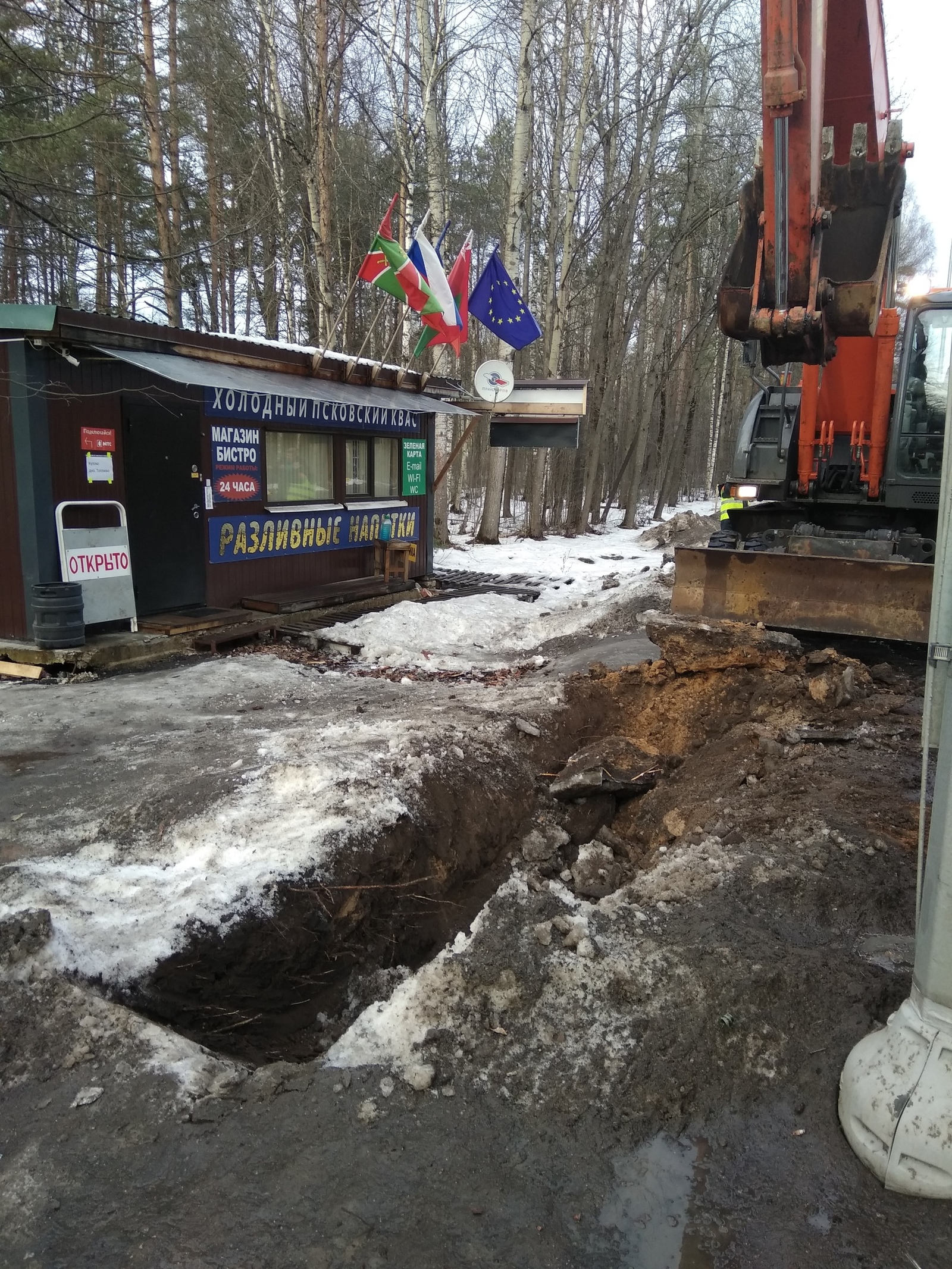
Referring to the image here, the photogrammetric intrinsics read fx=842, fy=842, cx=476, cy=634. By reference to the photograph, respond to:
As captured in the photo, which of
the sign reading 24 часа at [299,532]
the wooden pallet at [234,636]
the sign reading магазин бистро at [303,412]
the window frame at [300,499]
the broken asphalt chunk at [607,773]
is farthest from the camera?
the window frame at [300,499]

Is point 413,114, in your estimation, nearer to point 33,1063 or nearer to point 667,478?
point 667,478

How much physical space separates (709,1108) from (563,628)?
8.60m

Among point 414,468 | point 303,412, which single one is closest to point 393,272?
point 303,412

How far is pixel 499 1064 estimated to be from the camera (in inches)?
121

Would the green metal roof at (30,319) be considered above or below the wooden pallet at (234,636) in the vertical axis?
above

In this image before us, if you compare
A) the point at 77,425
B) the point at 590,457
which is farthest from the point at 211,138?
the point at 77,425

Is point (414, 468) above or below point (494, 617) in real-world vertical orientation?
above

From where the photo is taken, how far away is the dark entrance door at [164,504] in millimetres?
9359

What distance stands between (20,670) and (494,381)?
10093mm

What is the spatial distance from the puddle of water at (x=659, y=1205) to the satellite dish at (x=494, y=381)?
14056 mm

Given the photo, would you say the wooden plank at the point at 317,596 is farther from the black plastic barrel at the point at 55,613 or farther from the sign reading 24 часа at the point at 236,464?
the black plastic barrel at the point at 55,613

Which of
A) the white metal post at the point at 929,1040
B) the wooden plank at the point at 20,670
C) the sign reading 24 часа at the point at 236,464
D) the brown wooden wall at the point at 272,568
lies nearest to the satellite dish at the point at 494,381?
the brown wooden wall at the point at 272,568

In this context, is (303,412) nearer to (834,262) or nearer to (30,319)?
(30,319)

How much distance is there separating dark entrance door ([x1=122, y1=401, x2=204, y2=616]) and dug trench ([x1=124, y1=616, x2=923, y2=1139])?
566 cm
